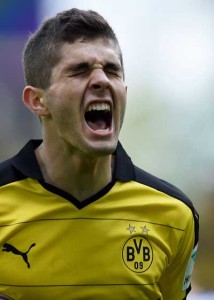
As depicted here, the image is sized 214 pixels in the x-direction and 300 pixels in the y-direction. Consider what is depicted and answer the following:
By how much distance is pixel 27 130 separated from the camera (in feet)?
13.4

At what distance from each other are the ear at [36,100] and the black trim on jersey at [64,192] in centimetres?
14

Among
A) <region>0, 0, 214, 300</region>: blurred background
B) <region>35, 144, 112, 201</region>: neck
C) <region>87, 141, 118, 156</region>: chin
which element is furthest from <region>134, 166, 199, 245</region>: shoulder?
<region>0, 0, 214, 300</region>: blurred background

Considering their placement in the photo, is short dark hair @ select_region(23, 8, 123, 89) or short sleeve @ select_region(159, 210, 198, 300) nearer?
short dark hair @ select_region(23, 8, 123, 89)

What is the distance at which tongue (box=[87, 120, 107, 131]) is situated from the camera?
211cm

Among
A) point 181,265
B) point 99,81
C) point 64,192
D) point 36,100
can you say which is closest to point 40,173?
point 64,192

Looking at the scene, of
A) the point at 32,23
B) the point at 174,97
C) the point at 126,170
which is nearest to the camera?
the point at 126,170

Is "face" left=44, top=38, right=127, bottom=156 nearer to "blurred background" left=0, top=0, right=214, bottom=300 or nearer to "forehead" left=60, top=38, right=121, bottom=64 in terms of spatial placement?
"forehead" left=60, top=38, right=121, bottom=64

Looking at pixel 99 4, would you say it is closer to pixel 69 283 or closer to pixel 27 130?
pixel 27 130

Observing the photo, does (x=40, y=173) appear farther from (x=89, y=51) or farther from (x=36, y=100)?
(x=89, y=51)

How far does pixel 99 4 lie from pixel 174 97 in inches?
27.5

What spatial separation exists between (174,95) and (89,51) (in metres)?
2.32

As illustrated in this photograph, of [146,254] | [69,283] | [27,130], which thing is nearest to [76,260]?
[69,283]

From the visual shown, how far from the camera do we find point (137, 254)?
83.4 inches

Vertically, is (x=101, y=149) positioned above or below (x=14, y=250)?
above
